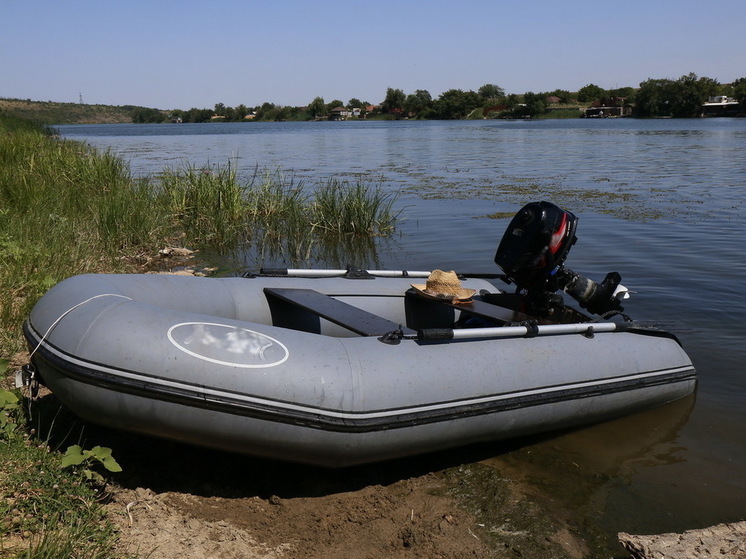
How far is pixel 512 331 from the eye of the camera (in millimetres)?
3664

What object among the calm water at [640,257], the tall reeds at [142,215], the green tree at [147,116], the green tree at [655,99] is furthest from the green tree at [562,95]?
the tall reeds at [142,215]

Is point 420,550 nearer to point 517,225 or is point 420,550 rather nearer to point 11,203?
point 517,225

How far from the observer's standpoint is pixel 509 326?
375 centimetres

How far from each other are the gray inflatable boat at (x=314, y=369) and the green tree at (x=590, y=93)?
3933 inches

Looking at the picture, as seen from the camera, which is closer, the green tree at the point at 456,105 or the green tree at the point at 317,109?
the green tree at the point at 456,105

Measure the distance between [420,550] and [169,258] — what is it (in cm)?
547

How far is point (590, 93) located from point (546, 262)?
330ft

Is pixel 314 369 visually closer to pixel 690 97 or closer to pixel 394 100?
pixel 690 97

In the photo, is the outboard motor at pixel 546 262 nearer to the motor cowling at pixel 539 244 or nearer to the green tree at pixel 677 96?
the motor cowling at pixel 539 244

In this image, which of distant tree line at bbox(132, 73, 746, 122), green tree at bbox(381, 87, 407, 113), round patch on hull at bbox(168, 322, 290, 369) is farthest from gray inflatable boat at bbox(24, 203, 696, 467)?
green tree at bbox(381, 87, 407, 113)

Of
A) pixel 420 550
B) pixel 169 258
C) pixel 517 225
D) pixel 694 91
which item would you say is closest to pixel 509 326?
pixel 517 225

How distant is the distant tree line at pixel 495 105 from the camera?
2598 inches

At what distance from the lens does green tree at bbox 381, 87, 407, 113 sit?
101062 mm

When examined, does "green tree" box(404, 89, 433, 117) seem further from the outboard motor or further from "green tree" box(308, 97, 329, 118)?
the outboard motor
